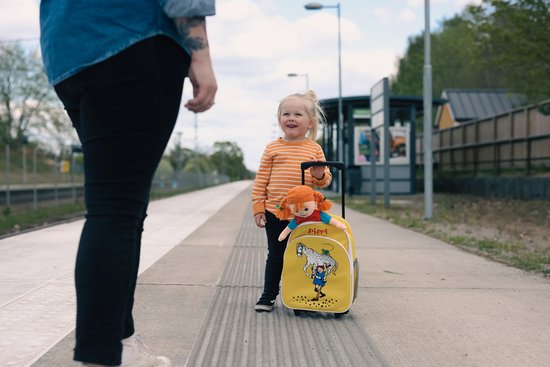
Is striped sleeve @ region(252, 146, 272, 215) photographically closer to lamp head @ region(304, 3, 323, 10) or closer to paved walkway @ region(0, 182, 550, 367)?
paved walkway @ region(0, 182, 550, 367)

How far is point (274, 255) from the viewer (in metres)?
3.79

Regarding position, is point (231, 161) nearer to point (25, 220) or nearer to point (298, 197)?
point (25, 220)

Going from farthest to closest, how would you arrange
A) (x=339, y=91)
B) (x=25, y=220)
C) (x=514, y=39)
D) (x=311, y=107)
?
(x=339, y=91) < (x=514, y=39) < (x=25, y=220) < (x=311, y=107)

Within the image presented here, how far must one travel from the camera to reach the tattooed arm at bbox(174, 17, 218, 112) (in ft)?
5.92

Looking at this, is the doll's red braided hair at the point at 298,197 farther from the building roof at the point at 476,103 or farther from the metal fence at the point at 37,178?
Answer: the building roof at the point at 476,103

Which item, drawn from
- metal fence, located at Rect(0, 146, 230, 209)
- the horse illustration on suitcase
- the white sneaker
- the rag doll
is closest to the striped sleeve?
the rag doll

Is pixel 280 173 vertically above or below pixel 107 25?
below

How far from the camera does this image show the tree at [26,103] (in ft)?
113

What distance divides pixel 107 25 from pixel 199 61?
0.29m

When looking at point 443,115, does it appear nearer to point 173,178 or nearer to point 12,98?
point 173,178

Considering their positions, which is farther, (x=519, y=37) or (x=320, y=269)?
(x=519, y=37)

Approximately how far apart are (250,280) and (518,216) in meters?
8.73

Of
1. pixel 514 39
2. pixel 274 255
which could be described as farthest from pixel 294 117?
pixel 514 39

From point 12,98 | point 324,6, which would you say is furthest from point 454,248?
point 12,98
